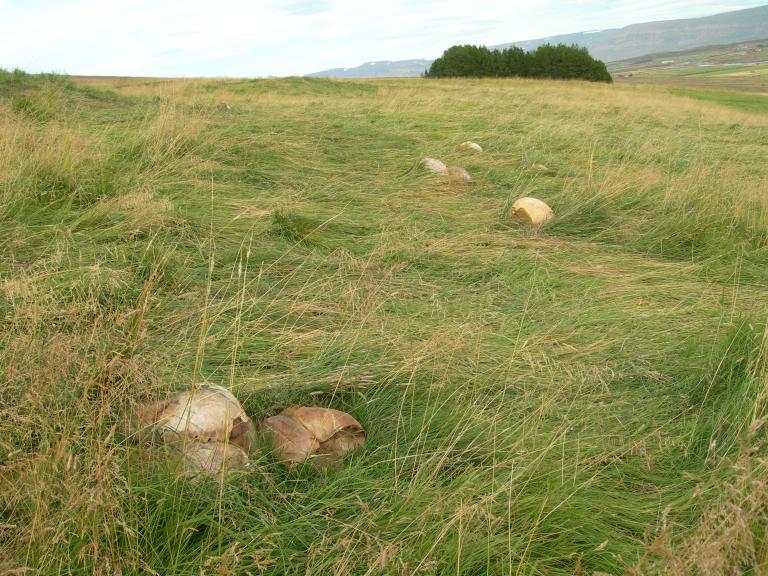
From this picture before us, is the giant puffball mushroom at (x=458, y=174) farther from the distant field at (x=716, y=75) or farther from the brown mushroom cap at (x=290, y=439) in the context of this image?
the distant field at (x=716, y=75)

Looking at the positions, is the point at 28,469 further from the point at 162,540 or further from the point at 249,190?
the point at 249,190

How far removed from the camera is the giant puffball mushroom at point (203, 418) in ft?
6.10

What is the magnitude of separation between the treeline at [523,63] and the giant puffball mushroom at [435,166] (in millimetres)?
27817

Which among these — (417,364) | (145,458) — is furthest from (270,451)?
(417,364)

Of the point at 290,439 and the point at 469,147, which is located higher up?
the point at 469,147

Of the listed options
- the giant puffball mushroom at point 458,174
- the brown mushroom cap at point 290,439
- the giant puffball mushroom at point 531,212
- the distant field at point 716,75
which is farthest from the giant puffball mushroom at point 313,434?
the distant field at point 716,75

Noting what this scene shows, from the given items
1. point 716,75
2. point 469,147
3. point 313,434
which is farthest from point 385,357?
point 716,75

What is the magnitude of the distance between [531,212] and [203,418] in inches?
140

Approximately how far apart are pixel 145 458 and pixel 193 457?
125mm

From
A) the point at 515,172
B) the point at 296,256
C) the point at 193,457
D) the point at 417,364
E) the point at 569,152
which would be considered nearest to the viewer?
the point at 193,457

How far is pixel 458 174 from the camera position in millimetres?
6156

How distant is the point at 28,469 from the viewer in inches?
58.7

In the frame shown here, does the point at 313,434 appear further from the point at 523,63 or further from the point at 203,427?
the point at 523,63

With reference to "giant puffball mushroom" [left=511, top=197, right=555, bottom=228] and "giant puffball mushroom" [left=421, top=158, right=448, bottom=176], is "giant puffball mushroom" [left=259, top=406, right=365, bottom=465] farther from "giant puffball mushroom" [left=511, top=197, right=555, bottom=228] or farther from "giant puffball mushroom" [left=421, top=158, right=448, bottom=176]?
"giant puffball mushroom" [left=421, top=158, right=448, bottom=176]
